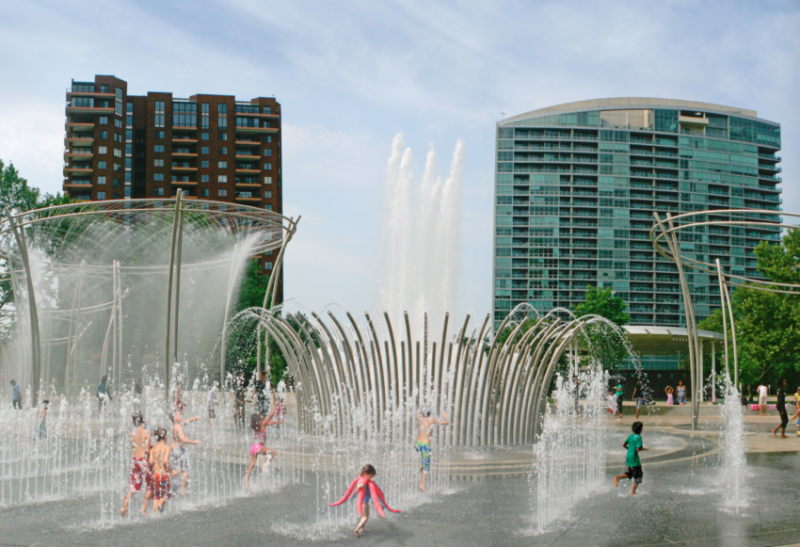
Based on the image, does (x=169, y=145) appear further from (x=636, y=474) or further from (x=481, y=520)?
(x=481, y=520)

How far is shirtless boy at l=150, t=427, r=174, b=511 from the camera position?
713 centimetres

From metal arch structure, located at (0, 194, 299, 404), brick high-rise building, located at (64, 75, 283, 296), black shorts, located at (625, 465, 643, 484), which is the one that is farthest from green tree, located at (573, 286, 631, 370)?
brick high-rise building, located at (64, 75, 283, 296)

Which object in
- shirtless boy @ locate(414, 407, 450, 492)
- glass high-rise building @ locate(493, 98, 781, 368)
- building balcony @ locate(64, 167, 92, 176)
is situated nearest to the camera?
shirtless boy @ locate(414, 407, 450, 492)

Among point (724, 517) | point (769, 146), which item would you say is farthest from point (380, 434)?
point (769, 146)

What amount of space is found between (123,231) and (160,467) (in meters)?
20.9

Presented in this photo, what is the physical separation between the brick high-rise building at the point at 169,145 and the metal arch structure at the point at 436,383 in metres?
50.7

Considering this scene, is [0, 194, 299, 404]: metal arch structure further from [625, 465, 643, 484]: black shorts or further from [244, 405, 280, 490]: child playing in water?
[625, 465, 643, 484]: black shorts

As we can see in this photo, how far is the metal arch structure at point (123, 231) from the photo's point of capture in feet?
42.1

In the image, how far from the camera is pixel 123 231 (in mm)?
26109

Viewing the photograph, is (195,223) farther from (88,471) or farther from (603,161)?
(603,161)

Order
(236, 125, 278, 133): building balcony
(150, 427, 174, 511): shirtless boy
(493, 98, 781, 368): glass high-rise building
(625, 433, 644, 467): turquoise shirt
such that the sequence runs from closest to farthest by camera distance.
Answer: (150, 427, 174, 511): shirtless boy < (625, 433, 644, 467): turquoise shirt < (236, 125, 278, 133): building balcony < (493, 98, 781, 368): glass high-rise building

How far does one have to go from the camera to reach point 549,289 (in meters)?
84.9

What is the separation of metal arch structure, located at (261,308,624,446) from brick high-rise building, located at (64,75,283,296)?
50.7 metres

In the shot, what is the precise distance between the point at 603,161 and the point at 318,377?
263ft
